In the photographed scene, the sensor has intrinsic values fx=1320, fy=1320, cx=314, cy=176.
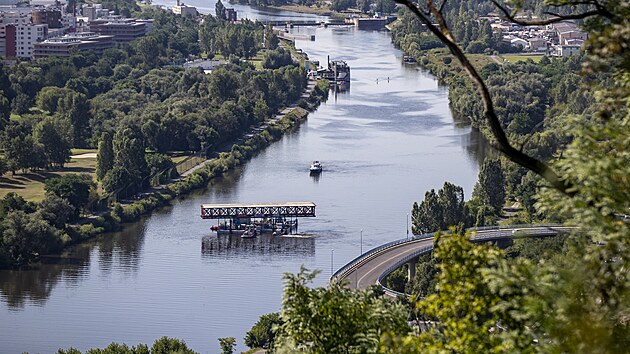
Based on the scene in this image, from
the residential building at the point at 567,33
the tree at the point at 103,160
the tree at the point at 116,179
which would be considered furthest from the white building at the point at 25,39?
the tree at the point at 116,179

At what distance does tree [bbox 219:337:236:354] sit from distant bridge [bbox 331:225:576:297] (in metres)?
2.10

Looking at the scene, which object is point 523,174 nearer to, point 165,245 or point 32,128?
point 165,245

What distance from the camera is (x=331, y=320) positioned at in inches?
152

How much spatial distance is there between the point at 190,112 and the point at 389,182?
21.2 feet

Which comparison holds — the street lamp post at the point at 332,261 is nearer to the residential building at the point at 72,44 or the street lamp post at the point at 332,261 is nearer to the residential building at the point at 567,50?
the residential building at the point at 72,44

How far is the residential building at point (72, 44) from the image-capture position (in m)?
32.5

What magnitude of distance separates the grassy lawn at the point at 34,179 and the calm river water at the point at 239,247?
194 centimetres

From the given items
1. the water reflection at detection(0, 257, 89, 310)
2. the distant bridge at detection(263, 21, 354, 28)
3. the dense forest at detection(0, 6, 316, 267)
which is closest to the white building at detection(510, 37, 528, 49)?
the dense forest at detection(0, 6, 316, 267)

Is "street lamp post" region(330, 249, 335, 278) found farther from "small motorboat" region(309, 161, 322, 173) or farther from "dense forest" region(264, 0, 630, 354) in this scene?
"dense forest" region(264, 0, 630, 354)

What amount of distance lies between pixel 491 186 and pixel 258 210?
3139mm

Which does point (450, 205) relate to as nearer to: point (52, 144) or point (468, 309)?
point (52, 144)

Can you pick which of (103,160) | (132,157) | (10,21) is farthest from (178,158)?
(10,21)

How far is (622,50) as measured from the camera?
3.06m

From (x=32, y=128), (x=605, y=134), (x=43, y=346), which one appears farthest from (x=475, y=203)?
(x=605, y=134)
